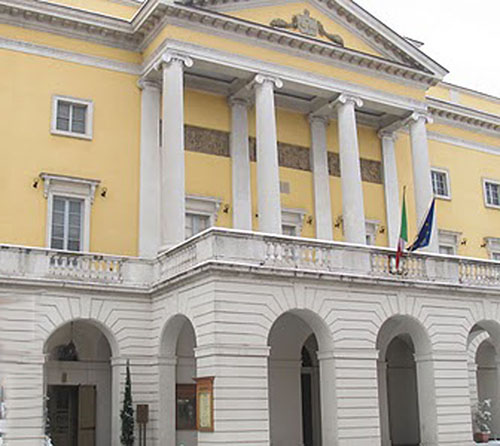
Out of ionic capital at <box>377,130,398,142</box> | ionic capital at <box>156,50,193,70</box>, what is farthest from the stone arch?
ionic capital at <box>377,130,398,142</box>

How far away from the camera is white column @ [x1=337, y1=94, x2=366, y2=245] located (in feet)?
79.6

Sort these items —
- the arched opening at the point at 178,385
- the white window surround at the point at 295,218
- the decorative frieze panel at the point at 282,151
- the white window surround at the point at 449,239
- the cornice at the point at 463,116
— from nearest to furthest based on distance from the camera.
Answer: the arched opening at the point at 178,385, the decorative frieze panel at the point at 282,151, the white window surround at the point at 295,218, the white window surround at the point at 449,239, the cornice at the point at 463,116

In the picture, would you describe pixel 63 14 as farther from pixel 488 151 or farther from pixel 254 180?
pixel 488 151

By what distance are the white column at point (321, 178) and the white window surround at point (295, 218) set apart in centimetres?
57

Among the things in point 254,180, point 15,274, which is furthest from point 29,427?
point 254,180

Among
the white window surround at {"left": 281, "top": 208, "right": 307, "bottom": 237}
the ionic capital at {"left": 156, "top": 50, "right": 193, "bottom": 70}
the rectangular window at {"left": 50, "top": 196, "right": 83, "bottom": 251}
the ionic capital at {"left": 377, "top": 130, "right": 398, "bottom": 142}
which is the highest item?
the ionic capital at {"left": 156, "top": 50, "right": 193, "bottom": 70}

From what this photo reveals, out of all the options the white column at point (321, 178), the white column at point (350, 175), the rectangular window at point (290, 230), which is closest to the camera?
the white column at point (350, 175)

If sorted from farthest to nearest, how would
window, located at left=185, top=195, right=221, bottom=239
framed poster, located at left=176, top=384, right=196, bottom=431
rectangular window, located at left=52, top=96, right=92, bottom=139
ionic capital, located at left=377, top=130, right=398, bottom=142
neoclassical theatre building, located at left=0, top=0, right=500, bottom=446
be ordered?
ionic capital, located at left=377, top=130, right=398, bottom=142, window, located at left=185, top=195, right=221, bottom=239, rectangular window, located at left=52, top=96, right=92, bottom=139, framed poster, located at left=176, top=384, right=196, bottom=431, neoclassical theatre building, located at left=0, top=0, right=500, bottom=446

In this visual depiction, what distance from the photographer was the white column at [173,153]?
21.4 meters

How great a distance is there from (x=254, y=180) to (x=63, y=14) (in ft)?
25.3

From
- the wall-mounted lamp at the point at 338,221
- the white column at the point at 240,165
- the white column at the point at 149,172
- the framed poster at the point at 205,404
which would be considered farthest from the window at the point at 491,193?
the framed poster at the point at 205,404

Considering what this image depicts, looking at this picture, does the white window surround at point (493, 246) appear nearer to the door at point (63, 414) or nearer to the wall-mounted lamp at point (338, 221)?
the wall-mounted lamp at point (338, 221)

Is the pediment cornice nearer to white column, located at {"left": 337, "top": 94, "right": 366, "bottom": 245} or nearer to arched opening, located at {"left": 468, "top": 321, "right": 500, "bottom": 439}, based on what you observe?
white column, located at {"left": 337, "top": 94, "right": 366, "bottom": 245}

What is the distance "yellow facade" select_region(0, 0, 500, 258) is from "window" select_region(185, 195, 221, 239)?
228mm
